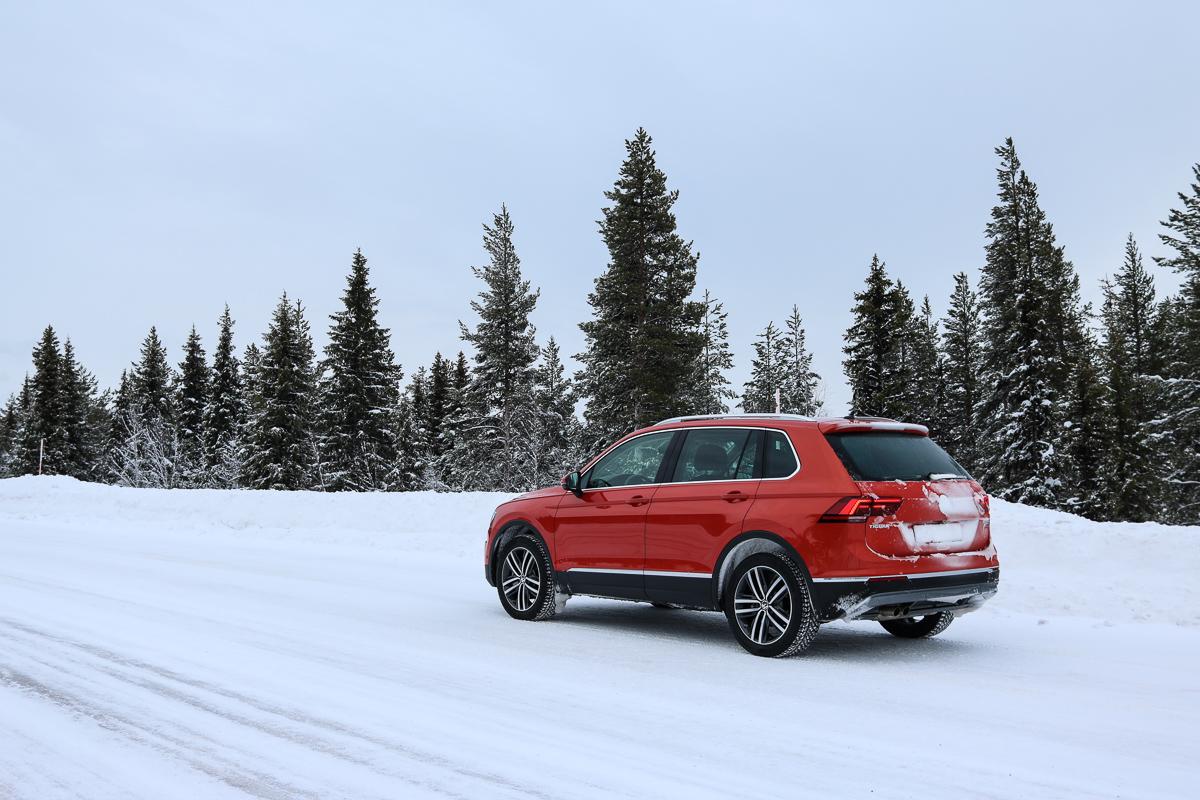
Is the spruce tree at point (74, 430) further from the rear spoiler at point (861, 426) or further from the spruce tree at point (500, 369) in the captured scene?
the rear spoiler at point (861, 426)

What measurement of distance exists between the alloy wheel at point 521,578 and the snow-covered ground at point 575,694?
291mm

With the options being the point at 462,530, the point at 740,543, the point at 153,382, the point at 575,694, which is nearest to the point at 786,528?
the point at 740,543

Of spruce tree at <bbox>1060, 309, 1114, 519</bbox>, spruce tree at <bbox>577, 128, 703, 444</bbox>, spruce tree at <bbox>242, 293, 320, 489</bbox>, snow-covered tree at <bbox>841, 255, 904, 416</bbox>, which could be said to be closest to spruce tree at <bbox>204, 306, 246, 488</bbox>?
spruce tree at <bbox>242, 293, 320, 489</bbox>

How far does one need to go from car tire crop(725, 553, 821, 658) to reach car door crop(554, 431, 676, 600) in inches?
41.9

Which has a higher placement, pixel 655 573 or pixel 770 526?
pixel 770 526

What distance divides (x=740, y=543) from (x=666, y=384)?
33.3 metres

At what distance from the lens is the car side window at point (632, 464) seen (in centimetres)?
819

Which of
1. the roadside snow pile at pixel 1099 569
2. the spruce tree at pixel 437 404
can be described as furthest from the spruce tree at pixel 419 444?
the roadside snow pile at pixel 1099 569

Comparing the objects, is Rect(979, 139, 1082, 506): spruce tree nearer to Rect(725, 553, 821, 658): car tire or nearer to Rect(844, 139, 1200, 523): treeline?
Rect(844, 139, 1200, 523): treeline

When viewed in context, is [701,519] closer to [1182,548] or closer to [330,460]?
[1182,548]

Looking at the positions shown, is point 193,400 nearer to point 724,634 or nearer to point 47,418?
point 47,418

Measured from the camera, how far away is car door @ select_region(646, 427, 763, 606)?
23.9ft

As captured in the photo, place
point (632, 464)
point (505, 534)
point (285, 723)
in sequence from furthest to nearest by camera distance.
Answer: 1. point (505, 534)
2. point (632, 464)
3. point (285, 723)

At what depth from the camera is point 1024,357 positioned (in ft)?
135
